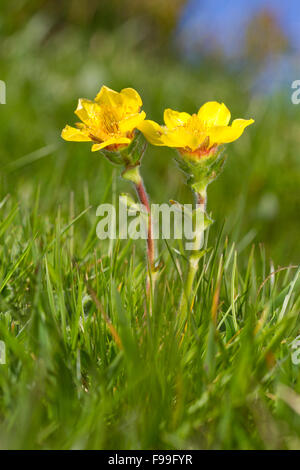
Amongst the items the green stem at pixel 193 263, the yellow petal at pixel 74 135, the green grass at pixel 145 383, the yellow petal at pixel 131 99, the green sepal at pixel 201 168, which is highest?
the yellow petal at pixel 131 99

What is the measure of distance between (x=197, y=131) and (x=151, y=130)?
83mm

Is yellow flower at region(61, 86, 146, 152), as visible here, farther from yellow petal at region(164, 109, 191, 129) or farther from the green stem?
the green stem

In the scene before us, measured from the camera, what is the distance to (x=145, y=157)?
247cm

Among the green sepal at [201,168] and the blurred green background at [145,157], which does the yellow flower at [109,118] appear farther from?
the blurred green background at [145,157]

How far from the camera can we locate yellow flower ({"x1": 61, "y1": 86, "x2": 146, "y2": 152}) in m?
0.85

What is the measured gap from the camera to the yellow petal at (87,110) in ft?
3.02

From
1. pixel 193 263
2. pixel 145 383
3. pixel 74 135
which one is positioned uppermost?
pixel 74 135

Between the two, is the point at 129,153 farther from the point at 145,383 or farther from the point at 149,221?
the point at 145,383

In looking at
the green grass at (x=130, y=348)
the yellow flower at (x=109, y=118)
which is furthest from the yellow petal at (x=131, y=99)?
the green grass at (x=130, y=348)

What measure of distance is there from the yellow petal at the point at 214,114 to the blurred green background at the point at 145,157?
18 centimetres

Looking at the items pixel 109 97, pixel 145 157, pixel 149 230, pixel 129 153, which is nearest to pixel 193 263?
pixel 149 230

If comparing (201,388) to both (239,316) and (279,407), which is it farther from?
(239,316)

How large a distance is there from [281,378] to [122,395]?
0.23 m

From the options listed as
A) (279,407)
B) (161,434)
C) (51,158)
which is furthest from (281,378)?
(51,158)
